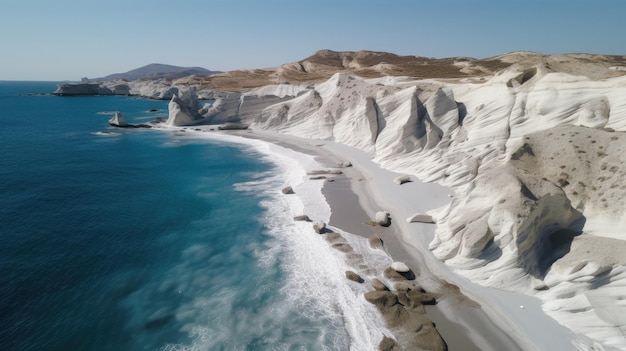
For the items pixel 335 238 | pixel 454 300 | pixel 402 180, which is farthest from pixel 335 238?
pixel 402 180

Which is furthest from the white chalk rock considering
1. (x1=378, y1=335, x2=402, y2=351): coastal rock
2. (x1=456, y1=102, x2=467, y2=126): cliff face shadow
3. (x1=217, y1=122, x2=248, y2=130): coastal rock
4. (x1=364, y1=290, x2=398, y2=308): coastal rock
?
(x1=217, y1=122, x2=248, y2=130): coastal rock

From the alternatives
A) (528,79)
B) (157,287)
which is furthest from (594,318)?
(528,79)

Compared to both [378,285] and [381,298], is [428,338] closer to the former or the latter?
[381,298]

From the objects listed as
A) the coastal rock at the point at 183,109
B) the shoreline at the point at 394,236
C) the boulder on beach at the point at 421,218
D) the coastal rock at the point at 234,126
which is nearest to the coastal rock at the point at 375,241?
the shoreline at the point at 394,236

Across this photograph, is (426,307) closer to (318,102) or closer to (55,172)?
(55,172)

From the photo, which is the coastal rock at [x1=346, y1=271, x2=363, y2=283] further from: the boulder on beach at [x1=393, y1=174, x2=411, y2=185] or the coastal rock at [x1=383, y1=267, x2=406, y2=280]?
the boulder on beach at [x1=393, y1=174, x2=411, y2=185]
